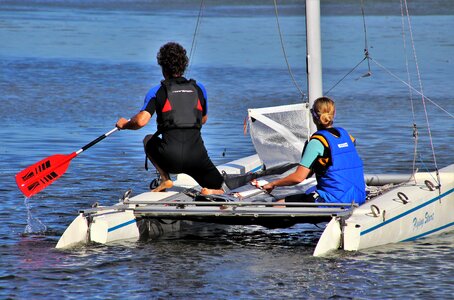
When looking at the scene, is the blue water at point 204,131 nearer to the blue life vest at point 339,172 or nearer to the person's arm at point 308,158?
the blue life vest at point 339,172

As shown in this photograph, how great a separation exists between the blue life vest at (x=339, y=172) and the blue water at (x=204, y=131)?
50cm

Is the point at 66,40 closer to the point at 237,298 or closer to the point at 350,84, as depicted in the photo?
the point at 350,84

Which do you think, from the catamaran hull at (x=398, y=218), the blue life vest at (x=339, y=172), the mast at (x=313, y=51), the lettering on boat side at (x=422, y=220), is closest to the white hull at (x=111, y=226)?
the blue life vest at (x=339, y=172)

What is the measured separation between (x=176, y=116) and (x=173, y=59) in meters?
0.49

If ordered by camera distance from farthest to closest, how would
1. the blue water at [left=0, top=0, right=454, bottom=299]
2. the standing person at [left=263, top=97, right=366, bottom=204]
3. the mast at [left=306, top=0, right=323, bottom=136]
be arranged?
the mast at [left=306, top=0, right=323, bottom=136] → the standing person at [left=263, top=97, right=366, bottom=204] → the blue water at [left=0, top=0, right=454, bottom=299]

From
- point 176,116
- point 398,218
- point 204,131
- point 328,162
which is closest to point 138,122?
point 176,116

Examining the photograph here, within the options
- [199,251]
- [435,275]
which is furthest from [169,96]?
[435,275]

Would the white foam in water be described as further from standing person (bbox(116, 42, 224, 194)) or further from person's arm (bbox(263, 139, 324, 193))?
person's arm (bbox(263, 139, 324, 193))

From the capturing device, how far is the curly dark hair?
10.4 meters

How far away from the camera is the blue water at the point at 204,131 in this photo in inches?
352

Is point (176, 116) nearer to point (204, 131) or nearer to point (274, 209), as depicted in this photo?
point (274, 209)

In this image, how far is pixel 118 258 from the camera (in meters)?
9.58

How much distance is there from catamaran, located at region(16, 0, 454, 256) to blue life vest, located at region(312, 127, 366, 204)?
0.39 ft

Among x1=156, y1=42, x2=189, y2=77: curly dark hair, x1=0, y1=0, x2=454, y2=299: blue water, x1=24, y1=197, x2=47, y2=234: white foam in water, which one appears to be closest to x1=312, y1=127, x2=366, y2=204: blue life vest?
x1=0, y1=0, x2=454, y2=299: blue water
